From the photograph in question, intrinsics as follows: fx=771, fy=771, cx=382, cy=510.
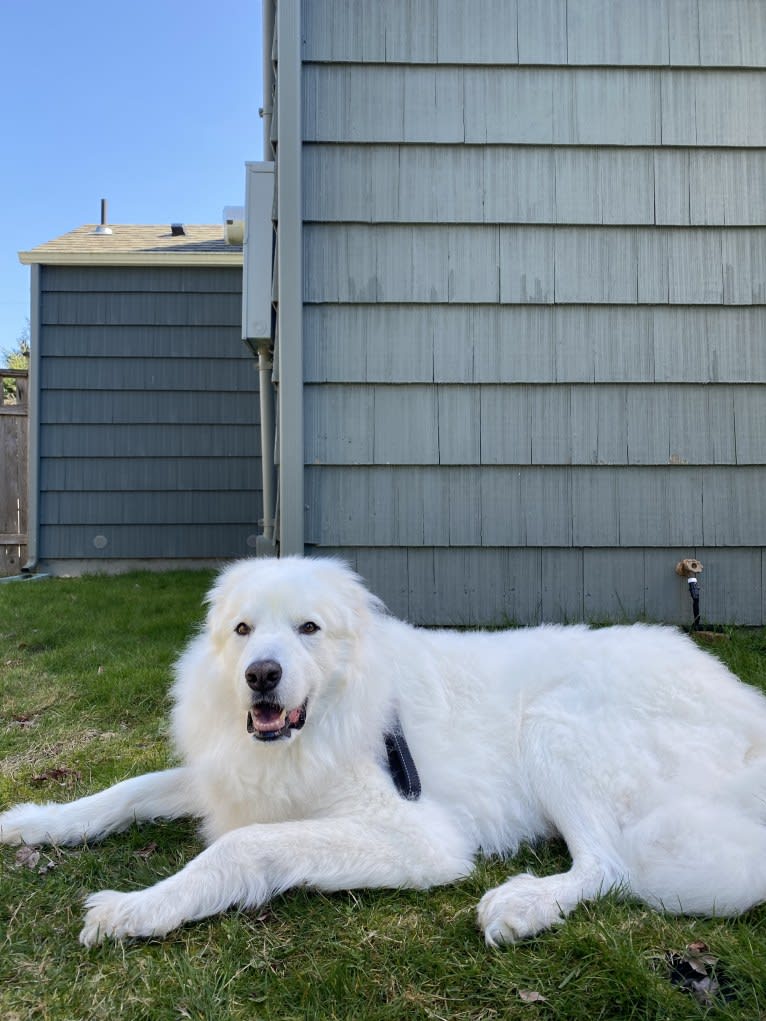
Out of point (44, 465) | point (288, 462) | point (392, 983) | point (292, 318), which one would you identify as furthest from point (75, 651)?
point (44, 465)

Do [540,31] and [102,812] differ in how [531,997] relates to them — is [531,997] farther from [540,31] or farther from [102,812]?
[540,31]

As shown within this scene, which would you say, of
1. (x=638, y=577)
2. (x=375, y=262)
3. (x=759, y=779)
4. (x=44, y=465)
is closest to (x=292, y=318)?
(x=375, y=262)

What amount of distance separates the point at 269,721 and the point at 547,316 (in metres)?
3.39

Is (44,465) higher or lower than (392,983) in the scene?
higher

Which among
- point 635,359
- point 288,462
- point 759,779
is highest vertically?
point 635,359

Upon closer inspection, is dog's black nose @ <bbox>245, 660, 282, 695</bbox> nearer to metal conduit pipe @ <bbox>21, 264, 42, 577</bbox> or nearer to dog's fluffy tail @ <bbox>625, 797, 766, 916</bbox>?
dog's fluffy tail @ <bbox>625, 797, 766, 916</bbox>

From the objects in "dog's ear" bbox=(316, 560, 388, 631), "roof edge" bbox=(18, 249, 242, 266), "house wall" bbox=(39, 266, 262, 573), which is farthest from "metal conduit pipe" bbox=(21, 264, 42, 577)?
"dog's ear" bbox=(316, 560, 388, 631)

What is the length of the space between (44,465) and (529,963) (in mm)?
9756

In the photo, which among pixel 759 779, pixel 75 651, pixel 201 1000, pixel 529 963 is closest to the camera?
pixel 201 1000

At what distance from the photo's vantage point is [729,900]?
1849 mm

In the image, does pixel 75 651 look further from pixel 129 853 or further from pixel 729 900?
pixel 729 900

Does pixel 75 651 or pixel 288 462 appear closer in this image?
pixel 288 462

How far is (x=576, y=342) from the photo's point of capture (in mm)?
4684

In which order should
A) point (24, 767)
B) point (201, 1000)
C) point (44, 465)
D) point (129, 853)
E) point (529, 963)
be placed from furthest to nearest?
point (44, 465)
point (24, 767)
point (129, 853)
point (529, 963)
point (201, 1000)
